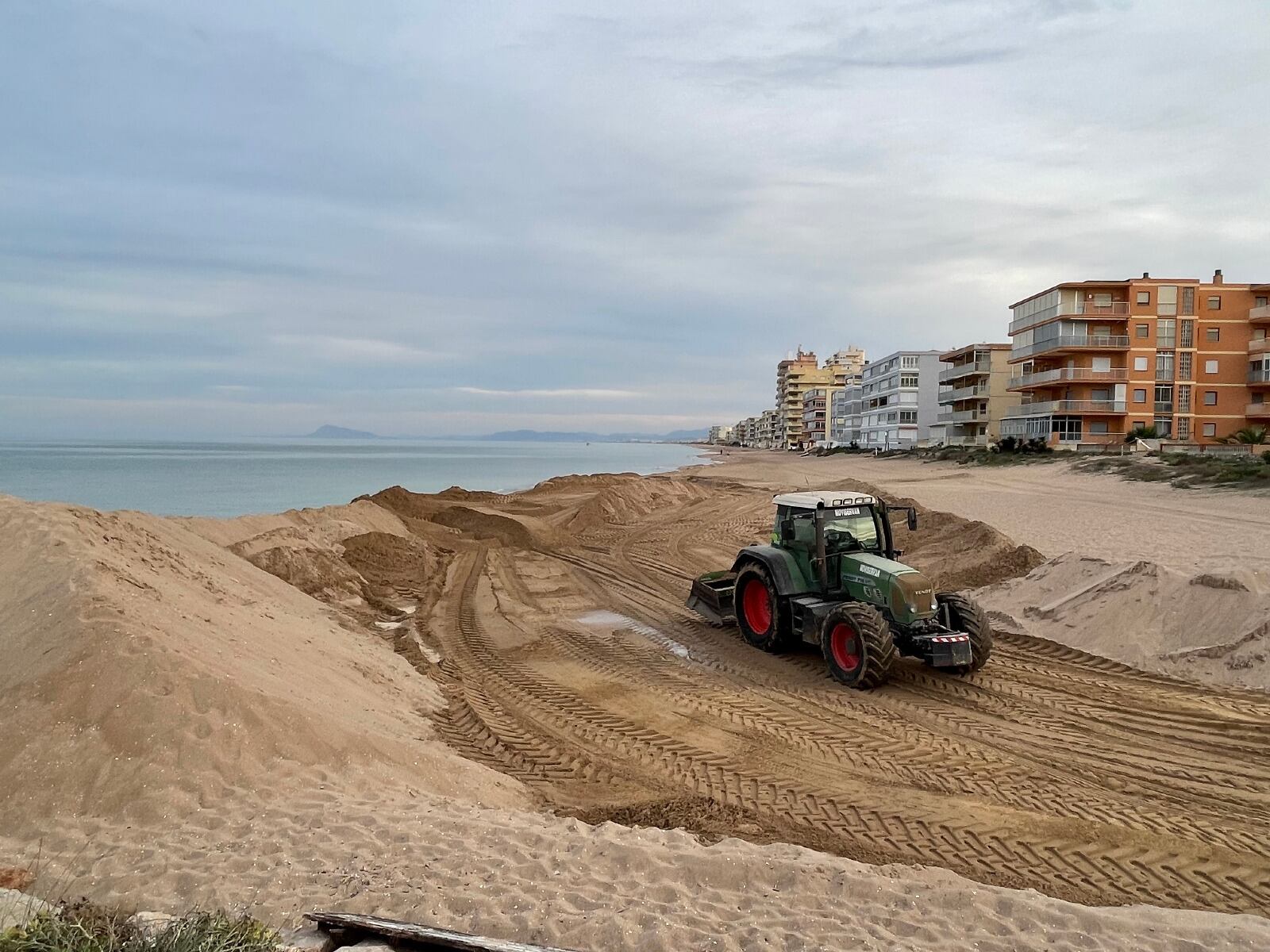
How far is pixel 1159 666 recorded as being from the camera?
9.16m

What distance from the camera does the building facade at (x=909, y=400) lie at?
79500 millimetres

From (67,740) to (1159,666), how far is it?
1102 cm

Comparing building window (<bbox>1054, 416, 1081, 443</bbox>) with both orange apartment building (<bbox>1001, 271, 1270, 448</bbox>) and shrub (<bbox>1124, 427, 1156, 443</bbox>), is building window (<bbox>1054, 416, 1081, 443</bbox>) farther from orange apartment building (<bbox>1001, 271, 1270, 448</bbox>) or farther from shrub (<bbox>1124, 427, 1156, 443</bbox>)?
shrub (<bbox>1124, 427, 1156, 443</bbox>)

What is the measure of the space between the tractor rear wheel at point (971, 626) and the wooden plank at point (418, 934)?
6.66 meters

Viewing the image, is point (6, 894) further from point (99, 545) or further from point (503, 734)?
point (99, 545)

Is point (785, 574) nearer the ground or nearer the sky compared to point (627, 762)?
nearer the sky

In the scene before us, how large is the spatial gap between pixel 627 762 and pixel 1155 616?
7.54 meters

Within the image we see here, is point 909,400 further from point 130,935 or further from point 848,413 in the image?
point 130,935

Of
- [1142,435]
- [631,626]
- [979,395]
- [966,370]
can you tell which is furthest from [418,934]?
[966,370]

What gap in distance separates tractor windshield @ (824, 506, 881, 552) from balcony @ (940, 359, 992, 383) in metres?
58.3

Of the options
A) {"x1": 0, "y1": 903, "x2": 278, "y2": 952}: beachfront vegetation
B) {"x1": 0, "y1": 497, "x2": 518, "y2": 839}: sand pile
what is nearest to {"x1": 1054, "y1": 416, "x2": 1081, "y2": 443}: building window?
{"x1": 0, "y1": 497, "x2": 518, "y2": 839}: sand pile

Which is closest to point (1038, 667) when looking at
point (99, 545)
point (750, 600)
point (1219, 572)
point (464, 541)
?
point (1219, 572)

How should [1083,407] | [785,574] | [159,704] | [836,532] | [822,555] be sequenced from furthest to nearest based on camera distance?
1. [1083,407]
2. [785,574]
3. [836,532]
4. [822,555]
5. [159,704]

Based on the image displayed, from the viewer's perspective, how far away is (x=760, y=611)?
10.9 metres
